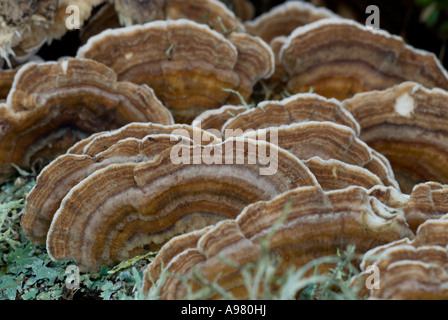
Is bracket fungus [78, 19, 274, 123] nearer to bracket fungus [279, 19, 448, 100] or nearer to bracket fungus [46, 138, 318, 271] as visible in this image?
bracket fungus [279, 19, 448, 100]

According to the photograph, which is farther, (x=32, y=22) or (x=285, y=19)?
(x=285, y=19)

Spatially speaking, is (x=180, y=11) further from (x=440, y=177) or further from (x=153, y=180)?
(x=440, y=177)

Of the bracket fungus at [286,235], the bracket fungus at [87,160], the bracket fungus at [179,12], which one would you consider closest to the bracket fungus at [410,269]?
the bracket fungus at [286,235]

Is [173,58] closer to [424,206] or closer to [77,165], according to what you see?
[77,165]

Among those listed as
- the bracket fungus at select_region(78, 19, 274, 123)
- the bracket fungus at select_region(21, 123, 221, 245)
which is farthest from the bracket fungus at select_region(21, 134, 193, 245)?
the bracket fungus at select_region(78, 19, 274, 123)

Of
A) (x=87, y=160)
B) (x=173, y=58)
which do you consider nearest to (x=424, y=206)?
(x=87, y=160)

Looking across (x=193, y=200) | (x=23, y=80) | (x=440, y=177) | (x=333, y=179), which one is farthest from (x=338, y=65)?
(x=23, y=80)
